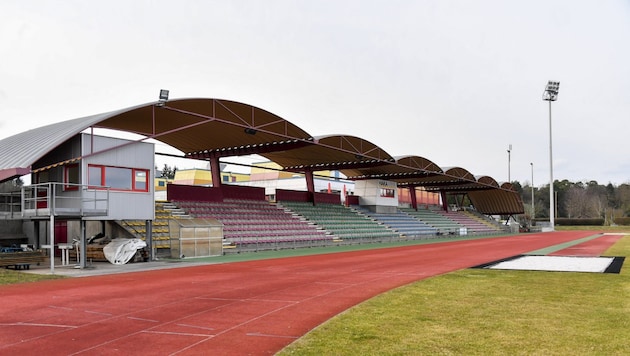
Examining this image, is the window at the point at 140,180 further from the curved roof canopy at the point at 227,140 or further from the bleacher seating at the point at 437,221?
the bleacher seating at the point at 437,221

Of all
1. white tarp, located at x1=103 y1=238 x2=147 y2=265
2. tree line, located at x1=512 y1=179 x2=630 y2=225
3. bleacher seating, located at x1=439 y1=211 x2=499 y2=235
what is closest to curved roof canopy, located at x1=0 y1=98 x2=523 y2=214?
white tarp, located at x1=103 y1=238 x2=147 y2=265

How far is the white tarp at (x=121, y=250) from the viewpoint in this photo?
72.3ft

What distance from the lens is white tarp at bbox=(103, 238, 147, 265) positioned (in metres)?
22.0

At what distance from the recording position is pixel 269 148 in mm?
34031

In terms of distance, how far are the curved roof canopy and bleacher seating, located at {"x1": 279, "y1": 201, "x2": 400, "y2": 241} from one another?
369 cm

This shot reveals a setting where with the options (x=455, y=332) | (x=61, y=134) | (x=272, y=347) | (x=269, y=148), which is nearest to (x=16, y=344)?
(x=272, y=347)

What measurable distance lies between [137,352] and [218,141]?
25937mm

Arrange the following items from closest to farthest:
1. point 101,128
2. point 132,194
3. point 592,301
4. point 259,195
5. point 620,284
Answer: point 592,301 → point 620,284 → point 132,194 → point 101,128 → point 259,195

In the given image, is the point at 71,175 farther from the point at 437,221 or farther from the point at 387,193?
the point at 437,221

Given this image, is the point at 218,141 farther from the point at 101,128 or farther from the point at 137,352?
the point at 137,352

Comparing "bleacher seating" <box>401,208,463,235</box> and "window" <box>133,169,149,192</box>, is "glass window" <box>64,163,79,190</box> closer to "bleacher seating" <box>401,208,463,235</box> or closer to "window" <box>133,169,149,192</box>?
"window" <box>133,169,149,192</box>

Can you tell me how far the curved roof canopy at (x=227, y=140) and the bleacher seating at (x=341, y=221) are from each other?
3.69 metres

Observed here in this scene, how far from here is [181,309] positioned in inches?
422

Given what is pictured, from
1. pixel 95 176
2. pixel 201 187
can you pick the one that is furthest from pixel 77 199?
pixel 201 187
